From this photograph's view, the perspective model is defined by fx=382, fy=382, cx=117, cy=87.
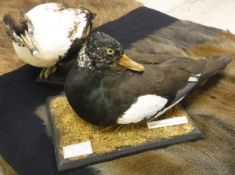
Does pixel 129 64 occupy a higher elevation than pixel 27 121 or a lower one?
higher

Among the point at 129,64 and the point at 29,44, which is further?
the point at 29,44

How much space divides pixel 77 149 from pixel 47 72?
367 mm

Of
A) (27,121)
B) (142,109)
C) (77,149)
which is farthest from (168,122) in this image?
(27,121)

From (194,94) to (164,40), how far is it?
327 mm

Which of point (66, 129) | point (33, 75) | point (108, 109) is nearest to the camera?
point (108, 109)

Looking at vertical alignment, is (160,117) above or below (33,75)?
above

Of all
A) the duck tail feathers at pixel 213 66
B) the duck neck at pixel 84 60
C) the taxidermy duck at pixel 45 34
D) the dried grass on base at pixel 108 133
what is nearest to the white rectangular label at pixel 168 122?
the dried grass on base at pixel 108 133

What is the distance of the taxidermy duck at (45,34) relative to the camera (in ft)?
3.69

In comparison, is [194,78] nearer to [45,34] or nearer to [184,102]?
[184,102]

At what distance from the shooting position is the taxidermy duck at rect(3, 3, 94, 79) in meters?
1.13

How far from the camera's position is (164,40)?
1.43m

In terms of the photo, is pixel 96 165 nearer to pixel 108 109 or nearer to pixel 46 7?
pixel 108 109

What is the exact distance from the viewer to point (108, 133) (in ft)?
3.33

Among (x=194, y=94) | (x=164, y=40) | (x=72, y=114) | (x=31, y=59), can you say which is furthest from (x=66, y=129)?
(x=164, y=40)
